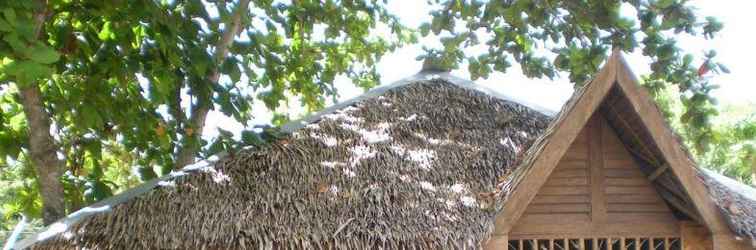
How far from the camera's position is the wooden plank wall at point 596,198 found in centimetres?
411

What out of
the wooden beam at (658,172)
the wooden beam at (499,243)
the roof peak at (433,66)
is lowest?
the wooden beam at (499,243)

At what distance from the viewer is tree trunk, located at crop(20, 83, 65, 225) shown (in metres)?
4.48

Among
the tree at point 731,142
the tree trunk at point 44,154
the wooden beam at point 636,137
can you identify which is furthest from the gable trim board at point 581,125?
the tree at point 731,142

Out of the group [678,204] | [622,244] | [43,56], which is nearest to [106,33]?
[43,56]

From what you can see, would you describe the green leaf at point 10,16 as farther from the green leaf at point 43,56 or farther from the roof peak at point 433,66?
the roof peak at point 433,66

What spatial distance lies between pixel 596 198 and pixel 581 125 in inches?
25.1

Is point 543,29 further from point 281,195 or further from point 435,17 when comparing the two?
point 281,195

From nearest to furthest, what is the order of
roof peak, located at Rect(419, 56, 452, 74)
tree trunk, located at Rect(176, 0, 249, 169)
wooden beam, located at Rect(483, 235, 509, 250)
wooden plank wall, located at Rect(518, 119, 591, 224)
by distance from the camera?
1. wooden beam, located at Rect(483, 235, 509, 250)
2. wooden plank wall, located at Rect(518, 119, 591, 224)
3. tree trunk, located at Rect(176, 0, 249, 169)
4. roof peak, located at Rect(419, 56, 452, 74)

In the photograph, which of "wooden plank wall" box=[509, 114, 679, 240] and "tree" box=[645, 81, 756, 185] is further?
"tree" box=[645, 81, 756, 185]

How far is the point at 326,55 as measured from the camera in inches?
393

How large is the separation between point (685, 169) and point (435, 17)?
366 cm

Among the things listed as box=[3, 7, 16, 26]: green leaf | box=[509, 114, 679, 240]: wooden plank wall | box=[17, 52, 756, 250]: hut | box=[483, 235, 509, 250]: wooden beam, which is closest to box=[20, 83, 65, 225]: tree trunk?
box=[17, 52, 756, 250]: hut

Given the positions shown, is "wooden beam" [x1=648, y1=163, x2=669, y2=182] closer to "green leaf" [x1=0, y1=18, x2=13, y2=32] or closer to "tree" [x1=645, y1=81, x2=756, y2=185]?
"green leaf" [x1=0, y1=18, x2=13, y2=32]

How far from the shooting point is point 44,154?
15.0ft
